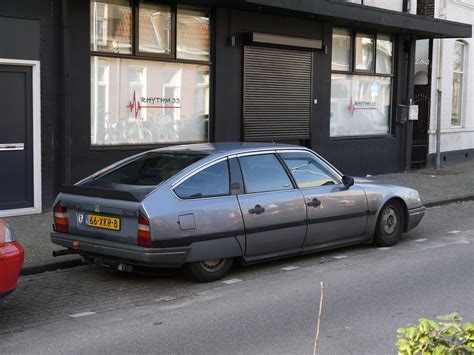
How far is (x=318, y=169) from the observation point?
8.07m

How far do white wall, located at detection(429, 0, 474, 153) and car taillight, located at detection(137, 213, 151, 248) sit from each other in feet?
48.6

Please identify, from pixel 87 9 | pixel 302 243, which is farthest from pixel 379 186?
pixel 87 9

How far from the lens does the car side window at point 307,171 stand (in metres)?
7.75

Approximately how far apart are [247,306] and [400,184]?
9.98 m

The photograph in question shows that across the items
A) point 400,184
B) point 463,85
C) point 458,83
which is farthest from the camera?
point 463,85

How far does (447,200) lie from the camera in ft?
44.3

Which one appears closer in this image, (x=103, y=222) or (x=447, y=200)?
(x=103, y=222)

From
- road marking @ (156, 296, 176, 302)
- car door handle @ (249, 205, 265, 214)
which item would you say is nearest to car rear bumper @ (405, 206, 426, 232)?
car door handle @ (249, 205, 265, 214)

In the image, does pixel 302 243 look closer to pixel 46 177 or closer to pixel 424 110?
pixel 46 177

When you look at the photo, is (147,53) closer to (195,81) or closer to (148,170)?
(195,81)

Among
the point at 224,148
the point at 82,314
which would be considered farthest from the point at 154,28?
the point at 82,314

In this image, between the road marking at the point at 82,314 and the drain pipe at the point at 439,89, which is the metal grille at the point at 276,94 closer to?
the drain pipe at the point at 439,89

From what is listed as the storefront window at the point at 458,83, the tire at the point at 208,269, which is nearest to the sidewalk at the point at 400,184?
the storefront window at the point at 458,83

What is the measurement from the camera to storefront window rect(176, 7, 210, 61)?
12.6m
